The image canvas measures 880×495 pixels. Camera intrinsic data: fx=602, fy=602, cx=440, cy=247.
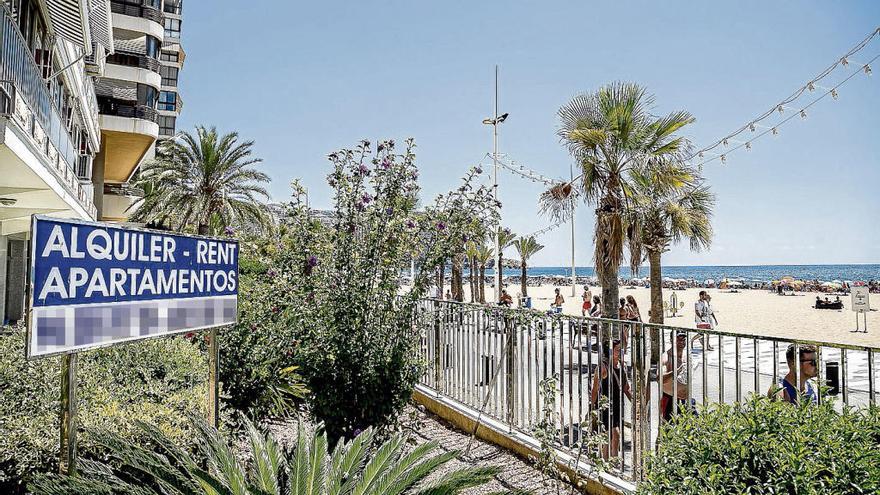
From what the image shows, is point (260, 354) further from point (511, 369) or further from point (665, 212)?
point (665, 212)

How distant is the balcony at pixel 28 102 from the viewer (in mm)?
6734

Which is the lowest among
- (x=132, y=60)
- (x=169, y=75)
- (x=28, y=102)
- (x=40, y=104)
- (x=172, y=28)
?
(x=28, y=102)

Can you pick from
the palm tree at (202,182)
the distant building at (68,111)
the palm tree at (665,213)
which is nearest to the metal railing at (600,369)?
the distant building at (68,111)

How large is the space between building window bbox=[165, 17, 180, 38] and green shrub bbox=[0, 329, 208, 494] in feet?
169

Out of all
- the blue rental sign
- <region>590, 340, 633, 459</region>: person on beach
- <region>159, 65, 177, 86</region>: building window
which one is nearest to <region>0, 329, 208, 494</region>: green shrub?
the blue rental sign

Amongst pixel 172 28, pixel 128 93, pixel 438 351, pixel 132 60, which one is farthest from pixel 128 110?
pixel 172 28

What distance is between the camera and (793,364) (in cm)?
393

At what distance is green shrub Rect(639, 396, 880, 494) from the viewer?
1930mm

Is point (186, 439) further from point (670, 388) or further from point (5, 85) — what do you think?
point (5, 85)

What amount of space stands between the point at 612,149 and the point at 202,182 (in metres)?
20.7

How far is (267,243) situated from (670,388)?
17.2 feet

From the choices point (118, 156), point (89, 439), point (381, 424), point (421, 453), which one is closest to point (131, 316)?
point (89, 439)

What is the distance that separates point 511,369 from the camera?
6582 mm

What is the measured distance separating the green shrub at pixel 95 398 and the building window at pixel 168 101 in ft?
176
